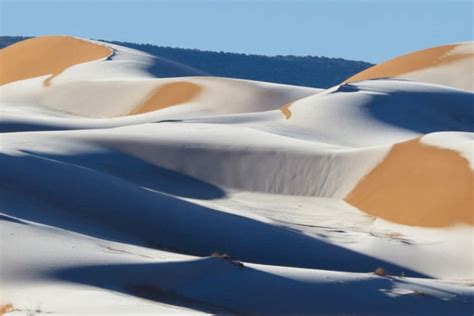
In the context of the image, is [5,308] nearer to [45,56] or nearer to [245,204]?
[245,204]

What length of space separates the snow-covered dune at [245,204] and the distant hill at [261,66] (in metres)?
69.6

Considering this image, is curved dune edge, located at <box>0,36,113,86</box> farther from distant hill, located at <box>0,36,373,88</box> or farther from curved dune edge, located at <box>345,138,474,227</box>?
distant hill, located at <box>0,36,373,88</box>

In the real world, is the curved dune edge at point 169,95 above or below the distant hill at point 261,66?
below

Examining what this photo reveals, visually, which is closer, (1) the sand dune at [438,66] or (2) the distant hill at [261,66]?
(1) the sand dune at [438,66]

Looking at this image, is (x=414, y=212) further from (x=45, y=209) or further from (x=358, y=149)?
(x=45, y=209)

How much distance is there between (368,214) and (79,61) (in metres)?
30.3

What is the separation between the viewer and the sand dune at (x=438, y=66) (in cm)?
5081

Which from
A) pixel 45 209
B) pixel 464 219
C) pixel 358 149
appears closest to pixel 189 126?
pixel 358 149

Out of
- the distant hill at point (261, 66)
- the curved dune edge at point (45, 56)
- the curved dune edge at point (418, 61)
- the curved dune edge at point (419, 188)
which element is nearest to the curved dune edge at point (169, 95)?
the curved dune edge at point (45, 56)

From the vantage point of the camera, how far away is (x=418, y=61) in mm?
53375

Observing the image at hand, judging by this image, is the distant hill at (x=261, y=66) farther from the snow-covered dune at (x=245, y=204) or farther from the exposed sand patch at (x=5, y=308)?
the exposed sand patch at (x=5, y=308)

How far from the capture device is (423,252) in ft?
76.1

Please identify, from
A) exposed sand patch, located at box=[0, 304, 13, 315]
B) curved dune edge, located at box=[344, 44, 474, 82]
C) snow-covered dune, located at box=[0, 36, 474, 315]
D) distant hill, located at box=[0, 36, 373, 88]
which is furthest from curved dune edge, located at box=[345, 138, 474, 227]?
distant hill, located at box=[0, 36, 373, 88]

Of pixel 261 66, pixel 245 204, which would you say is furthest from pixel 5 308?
pixel 261 66
